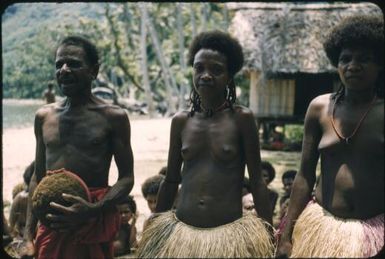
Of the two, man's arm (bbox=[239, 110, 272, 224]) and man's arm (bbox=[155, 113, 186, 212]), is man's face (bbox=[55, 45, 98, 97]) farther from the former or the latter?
man's arm (bbox=[239, 110, 272, 224])

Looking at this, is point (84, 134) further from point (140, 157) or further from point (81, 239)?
point (140, 157)

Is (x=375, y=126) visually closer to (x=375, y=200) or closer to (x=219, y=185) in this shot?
(x=375, y=200)

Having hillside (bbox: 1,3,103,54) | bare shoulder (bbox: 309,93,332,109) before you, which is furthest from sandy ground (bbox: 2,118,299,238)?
hillside (bbox: 1,3,103,54)

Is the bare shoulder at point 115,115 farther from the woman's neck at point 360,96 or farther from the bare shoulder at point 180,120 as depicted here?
the woman's neck at point 360,96

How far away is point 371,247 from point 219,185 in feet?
2.84

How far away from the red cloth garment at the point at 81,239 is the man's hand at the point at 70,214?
0.30 feet

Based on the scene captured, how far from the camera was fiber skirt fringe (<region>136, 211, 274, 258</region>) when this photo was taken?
307 centimetres

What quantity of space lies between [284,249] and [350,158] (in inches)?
24.2

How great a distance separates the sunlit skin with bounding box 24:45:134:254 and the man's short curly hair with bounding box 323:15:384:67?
4.29 ft

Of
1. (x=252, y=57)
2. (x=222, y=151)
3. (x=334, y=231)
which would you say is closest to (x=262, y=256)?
(x=334, y=231)

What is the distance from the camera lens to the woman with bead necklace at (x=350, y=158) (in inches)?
113

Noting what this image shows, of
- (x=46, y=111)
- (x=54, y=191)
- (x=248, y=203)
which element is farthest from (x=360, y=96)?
(x=248, y=203)

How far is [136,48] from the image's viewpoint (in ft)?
101

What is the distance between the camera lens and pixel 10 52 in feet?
168
